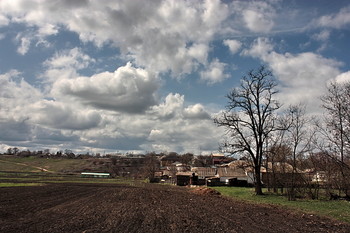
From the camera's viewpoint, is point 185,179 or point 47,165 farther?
point 47,165

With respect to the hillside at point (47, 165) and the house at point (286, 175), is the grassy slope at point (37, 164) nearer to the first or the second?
the hillside at point (47, 165)

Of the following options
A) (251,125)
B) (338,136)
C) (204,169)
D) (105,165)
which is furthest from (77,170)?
(338,136)

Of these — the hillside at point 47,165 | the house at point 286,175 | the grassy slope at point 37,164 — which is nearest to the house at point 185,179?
the house at point 286,175

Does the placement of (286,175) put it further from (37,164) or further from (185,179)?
(37,164)

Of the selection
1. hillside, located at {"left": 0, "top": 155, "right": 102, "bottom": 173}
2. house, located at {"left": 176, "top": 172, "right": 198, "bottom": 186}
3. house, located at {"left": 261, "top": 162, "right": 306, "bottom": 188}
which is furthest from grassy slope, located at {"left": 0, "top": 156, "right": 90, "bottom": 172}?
house, located at {"left": 261, "top": 162, "right": 306, "bottom": 188}

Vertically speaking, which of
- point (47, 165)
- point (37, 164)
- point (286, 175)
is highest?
point (286, 175)

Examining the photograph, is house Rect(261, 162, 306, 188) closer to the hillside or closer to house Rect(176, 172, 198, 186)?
house Rect(176, 172, 198, 186)

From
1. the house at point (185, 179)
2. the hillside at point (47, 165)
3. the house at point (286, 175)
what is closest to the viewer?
the house at point (286, 175)

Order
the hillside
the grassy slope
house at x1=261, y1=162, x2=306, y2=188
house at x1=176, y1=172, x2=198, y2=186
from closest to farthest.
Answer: house at x1=261, y1=162, x2=306, y2=188 → house at x1=176, y1=172, x2=198, y2=186 → the hillside → the grassy slope

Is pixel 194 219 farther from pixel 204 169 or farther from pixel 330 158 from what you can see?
pixel 204 169

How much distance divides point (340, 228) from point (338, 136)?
43.2 feet

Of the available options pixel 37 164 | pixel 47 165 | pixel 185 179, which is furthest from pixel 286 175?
pixel 37 164

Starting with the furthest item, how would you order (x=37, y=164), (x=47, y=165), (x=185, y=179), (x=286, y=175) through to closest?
(x=37, y=164) < (x=47, y=165) < (x=185, y=179) < (x=286, y=175)

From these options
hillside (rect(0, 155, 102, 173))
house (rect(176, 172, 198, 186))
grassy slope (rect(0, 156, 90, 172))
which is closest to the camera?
house (rect(176, 172, 198, 186))
